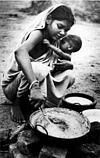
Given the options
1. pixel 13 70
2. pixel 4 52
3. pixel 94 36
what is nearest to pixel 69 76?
pixel 13 70

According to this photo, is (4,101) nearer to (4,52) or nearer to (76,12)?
(4,52)

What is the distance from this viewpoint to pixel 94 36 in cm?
862

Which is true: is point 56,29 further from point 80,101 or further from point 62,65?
point 80,101

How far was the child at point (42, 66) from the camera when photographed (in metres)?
3.55

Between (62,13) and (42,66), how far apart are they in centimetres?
76

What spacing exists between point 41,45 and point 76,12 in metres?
7.88

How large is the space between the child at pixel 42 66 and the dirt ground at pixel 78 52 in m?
0.32

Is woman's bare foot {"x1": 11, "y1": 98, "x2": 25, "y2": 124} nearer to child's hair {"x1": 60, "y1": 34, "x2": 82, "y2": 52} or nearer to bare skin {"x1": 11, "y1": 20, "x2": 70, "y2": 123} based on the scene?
bare skin {"x1": 11, "y1": 20, "x2": 70, "y2": 123}

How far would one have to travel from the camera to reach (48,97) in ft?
12.5

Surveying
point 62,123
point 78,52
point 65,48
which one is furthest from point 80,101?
point 78,52

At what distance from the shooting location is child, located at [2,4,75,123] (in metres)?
3.55

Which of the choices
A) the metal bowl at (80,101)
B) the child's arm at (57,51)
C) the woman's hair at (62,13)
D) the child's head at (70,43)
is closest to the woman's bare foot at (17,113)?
the metal bowl at (80,101)

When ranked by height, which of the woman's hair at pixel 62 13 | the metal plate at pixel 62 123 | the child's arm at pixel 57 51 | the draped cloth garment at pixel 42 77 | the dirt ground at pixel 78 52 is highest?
the woman's hair at pixel 62 13

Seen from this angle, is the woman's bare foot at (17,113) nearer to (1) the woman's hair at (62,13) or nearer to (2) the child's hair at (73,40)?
(2) the child's hair at (73,40)
